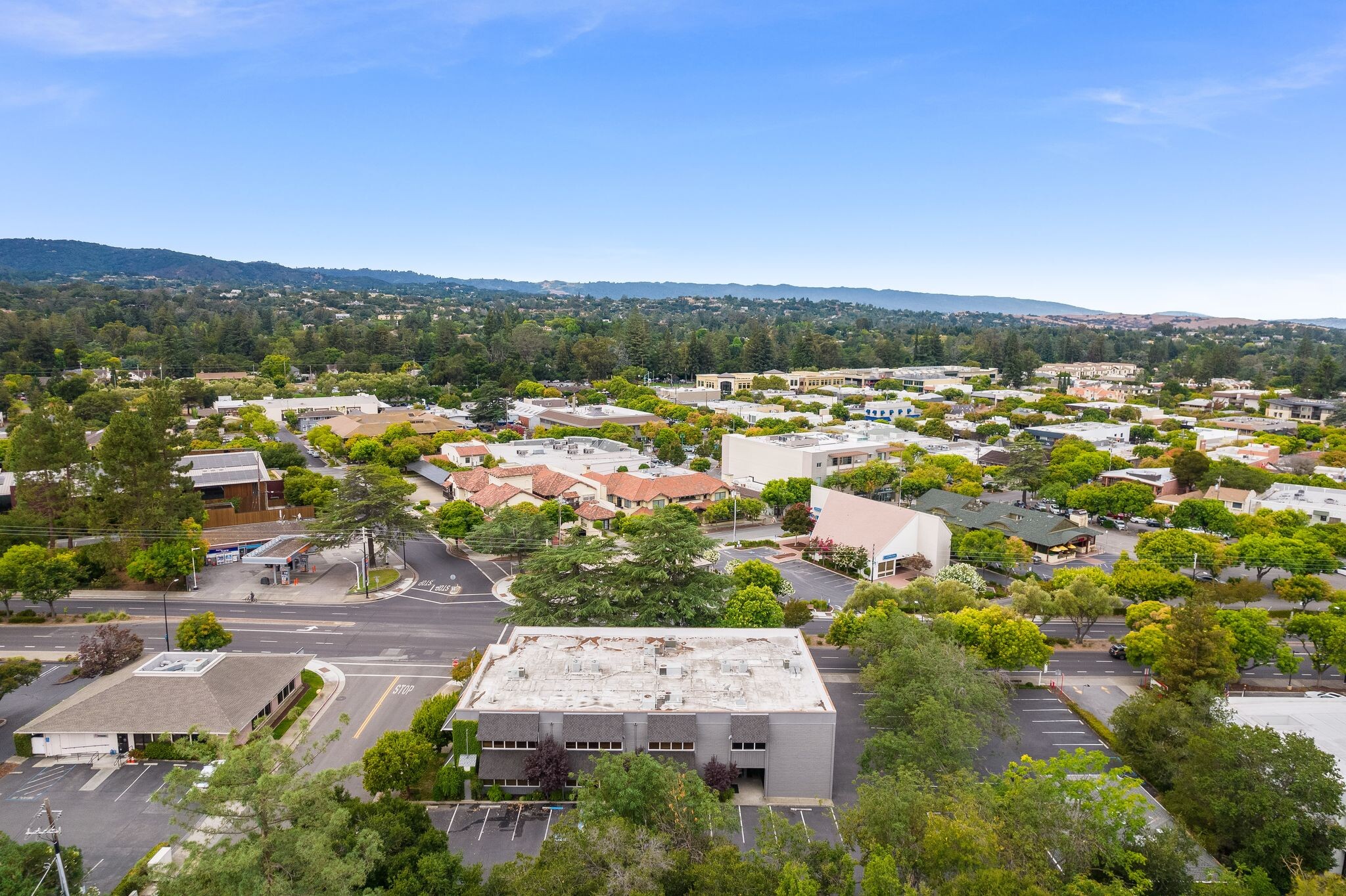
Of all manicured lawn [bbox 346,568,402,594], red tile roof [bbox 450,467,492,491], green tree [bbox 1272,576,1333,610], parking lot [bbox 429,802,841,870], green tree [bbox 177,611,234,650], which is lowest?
manicured lawn [bbox 346,568,402,594]

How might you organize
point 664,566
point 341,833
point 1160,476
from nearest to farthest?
point 341,833, point 664,566, point 1160,476

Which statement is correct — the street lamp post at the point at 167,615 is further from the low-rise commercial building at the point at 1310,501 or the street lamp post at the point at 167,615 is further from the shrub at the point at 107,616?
the low-rise commercial building at the point at 1310,501

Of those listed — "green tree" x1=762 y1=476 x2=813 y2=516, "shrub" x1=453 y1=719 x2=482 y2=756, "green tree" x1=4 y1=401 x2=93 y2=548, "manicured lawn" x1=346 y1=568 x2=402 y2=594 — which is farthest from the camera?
"green tree" x1=762 y1=476 x2=813 y2=516

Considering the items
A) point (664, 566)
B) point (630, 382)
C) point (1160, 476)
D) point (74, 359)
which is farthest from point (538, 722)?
point (74, 359)

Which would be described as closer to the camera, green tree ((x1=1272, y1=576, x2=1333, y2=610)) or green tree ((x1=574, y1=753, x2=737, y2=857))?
green tree ((x1=574, y1=753, x2=737, y2=857))

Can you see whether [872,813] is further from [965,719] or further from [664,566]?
[664,566]

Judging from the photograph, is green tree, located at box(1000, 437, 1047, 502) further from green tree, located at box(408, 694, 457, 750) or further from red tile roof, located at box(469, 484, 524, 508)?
green tree, located at box(408, 694, 457, 750)

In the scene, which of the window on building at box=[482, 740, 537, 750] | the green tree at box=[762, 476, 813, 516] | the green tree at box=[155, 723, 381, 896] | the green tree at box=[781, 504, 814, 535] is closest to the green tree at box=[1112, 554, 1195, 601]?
the green tree at box=[781, 504, 814, 535]

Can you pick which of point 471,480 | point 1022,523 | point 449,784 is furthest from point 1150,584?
point 471,480
